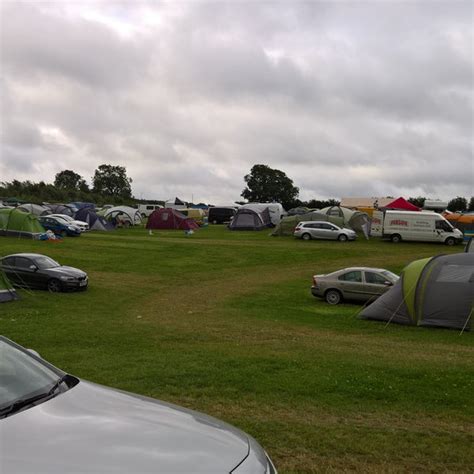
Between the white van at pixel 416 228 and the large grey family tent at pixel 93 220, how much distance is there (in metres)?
23.1

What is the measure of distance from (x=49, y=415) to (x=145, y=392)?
3.81 metres

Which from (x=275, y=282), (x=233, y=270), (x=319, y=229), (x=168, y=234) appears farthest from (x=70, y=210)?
(x=275, y=282)

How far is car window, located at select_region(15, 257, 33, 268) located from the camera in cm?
2016

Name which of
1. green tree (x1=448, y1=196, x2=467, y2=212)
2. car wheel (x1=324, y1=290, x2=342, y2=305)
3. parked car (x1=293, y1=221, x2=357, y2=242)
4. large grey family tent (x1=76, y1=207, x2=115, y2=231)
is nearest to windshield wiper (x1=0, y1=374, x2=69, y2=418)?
car wheel (x1=324, y1=290, x2=342, y2=305)

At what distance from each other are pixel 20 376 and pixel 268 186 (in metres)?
101

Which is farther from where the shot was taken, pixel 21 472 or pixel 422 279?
pixel 422 279

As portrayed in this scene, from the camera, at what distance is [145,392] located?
727cm

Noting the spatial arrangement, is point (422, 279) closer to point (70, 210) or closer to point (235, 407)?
point (235, 407)

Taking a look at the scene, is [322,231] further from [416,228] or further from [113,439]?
[113,439]

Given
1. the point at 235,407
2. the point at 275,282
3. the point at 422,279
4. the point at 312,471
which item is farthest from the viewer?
the point at 275,282

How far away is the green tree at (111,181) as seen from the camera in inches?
4988

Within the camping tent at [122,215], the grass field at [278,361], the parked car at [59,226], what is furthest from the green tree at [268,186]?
the grass field at [278,361]

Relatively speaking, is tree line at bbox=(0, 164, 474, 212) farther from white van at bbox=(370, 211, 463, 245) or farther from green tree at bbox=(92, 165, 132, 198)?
white van at bbox=(370, 211, 463, 245)

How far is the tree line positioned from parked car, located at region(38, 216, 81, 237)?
4362 cm
